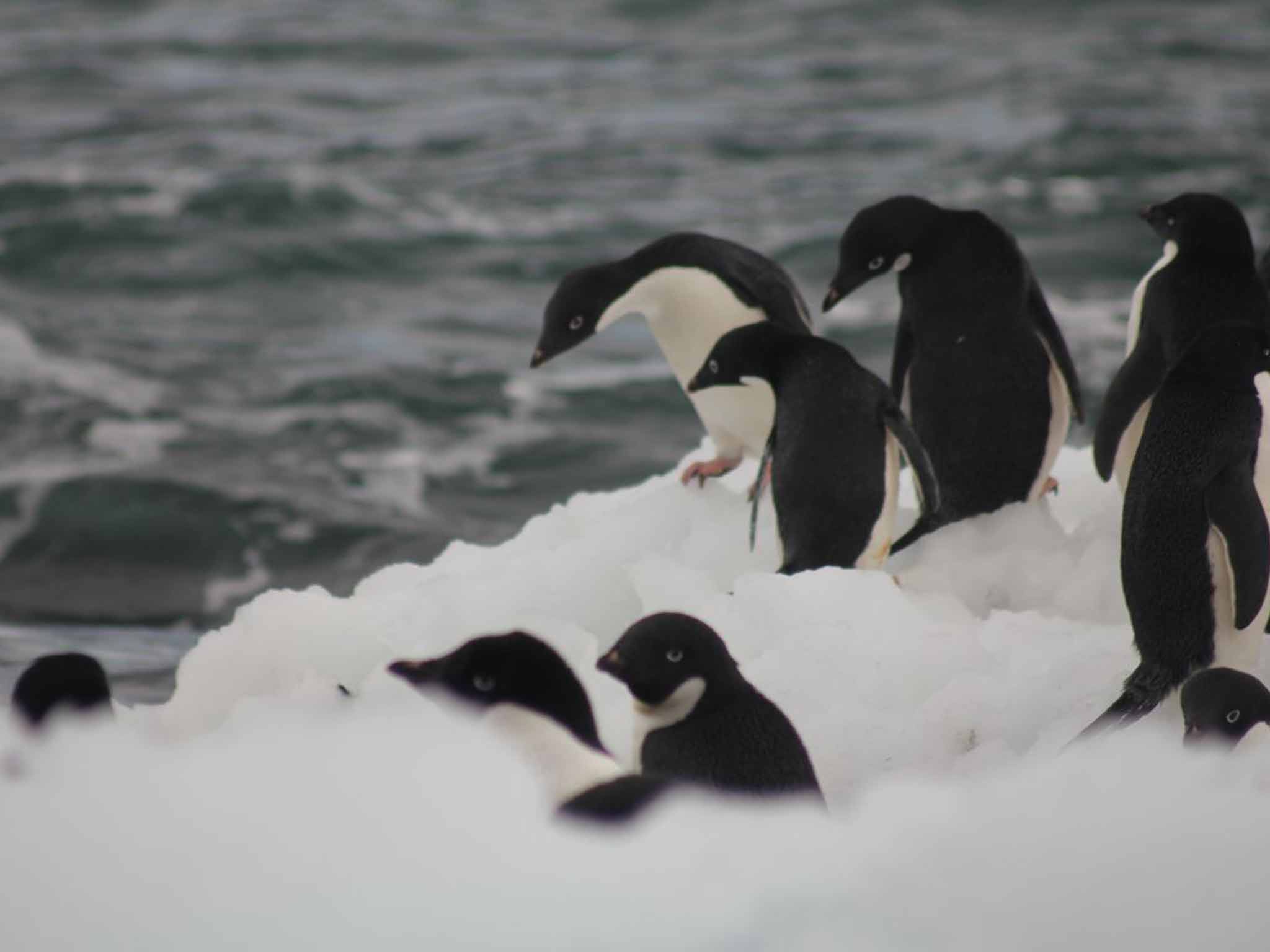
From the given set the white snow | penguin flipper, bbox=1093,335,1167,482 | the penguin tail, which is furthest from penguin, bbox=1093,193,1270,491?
the white snow

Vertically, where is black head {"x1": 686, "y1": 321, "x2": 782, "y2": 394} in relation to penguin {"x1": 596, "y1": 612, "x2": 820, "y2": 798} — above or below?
above

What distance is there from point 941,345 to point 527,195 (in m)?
8.99

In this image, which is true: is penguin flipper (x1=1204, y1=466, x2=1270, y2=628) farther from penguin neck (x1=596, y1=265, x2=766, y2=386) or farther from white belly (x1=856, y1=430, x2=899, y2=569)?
penguin neck (x1=596, y1=265, x2=766, y2=386)

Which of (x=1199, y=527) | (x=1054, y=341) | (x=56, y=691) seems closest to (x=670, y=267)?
(x=1054, y=341)

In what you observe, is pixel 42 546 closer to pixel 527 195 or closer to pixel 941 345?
pixel 941 345

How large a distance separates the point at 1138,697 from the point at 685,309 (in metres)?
1.70

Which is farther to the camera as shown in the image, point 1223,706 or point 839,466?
point 839,466

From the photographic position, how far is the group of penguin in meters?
2.56

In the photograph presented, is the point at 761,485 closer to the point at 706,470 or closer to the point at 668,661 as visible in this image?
the point at 706,470

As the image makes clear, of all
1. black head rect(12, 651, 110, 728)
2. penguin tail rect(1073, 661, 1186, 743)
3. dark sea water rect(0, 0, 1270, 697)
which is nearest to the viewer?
black head rect(12, 651, 110, 728)

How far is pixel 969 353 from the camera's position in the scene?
13.3 feet

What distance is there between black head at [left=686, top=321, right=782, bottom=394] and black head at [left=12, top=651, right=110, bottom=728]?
5.13ft

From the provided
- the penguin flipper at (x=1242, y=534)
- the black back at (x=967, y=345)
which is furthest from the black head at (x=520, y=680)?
the black back at (x=967, y=345)

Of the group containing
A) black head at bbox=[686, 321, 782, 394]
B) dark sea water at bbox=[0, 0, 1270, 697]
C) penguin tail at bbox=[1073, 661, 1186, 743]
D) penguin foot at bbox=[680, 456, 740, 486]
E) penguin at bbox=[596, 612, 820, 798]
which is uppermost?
black head at bbox=[686, 321, 782, 394]
